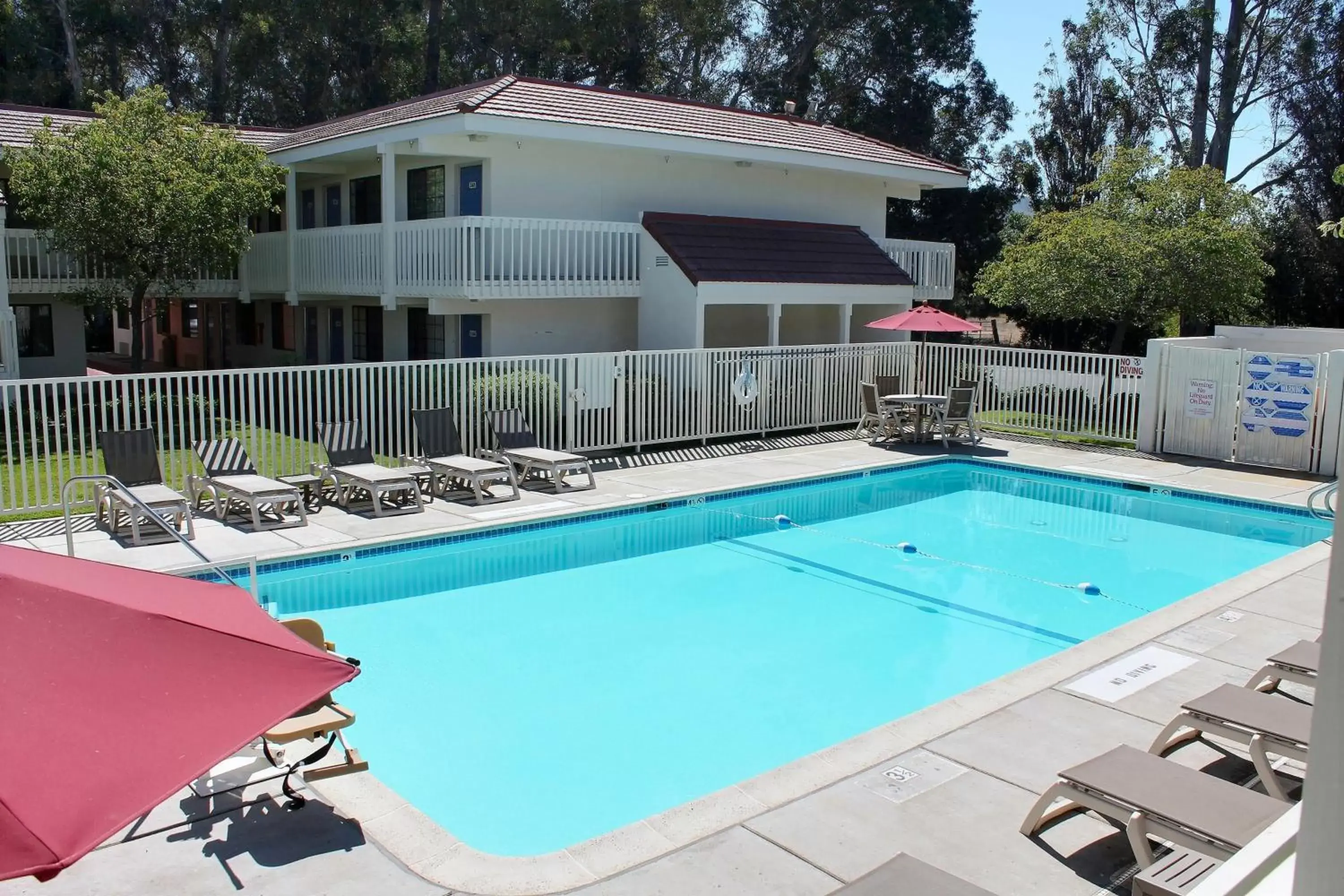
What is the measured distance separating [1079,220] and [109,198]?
18.2 meters

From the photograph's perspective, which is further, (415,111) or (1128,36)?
(1128,36)

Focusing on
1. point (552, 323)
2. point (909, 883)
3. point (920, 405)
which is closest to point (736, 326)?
point (552, 323)

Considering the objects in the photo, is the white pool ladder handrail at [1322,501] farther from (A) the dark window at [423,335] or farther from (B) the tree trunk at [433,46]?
(B) the tree trunk at [433,46]

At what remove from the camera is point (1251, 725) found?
6117 mm

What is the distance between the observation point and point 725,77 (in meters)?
42.1

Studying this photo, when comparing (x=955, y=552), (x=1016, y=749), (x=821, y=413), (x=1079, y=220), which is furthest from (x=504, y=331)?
(x=1016, y=749)

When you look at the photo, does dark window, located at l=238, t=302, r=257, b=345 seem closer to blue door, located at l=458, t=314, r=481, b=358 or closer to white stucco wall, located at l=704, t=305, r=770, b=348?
blue door, located at l=458, t=314, r=481, b=358

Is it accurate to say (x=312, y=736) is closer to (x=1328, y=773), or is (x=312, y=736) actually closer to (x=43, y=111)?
(x=1328, y=773)

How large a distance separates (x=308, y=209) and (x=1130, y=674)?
23004mm

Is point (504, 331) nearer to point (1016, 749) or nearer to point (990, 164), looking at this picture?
point (1016, 749)

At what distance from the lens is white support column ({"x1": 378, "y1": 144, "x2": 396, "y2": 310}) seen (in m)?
19.6

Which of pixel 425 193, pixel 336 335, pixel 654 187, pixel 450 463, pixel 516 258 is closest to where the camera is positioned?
pixel 450 463

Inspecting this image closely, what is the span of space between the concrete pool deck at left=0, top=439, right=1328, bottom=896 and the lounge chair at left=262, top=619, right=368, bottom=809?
0.41 feet

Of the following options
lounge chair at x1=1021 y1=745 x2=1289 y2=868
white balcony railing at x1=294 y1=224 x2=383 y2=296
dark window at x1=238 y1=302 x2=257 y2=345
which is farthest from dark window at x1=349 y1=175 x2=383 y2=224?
lounge chair at x1=1021 y1=745 x2=1289 y2=868
